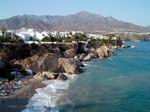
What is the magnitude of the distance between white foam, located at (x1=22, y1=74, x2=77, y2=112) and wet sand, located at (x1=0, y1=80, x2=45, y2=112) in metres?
0.72

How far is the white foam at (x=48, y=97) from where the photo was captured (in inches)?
1464

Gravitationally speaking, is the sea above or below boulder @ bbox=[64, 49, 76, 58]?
below

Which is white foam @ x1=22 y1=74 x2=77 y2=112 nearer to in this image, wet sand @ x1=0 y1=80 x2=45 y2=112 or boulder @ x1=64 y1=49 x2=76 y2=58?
wet sand @ x1=0 y1=80 x2=45 y2=112

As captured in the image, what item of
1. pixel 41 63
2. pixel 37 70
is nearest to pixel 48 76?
pixel 37 70

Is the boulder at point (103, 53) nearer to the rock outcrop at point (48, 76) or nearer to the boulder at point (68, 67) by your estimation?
the boulder at point (68, 67)

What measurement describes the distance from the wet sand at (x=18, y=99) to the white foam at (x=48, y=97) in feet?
2.37

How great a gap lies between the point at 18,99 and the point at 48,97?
12.8ft

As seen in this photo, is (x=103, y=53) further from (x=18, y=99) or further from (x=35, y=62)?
(x=18, y=99)

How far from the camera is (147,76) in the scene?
2445 inches

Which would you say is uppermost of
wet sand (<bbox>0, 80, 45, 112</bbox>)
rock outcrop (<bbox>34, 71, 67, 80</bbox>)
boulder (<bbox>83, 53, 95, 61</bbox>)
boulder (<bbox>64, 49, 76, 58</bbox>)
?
boulder (<bbox>64, 49, 76, 58</bbox>)

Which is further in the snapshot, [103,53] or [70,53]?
[103,53]

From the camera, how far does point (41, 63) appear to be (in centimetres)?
6116

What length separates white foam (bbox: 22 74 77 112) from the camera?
37.2 m

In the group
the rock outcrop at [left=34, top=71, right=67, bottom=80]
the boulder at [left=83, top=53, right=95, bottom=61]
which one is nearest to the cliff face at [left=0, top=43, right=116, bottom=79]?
the rock outcrop at [left=34, top=71, right=67, bottom=80]
